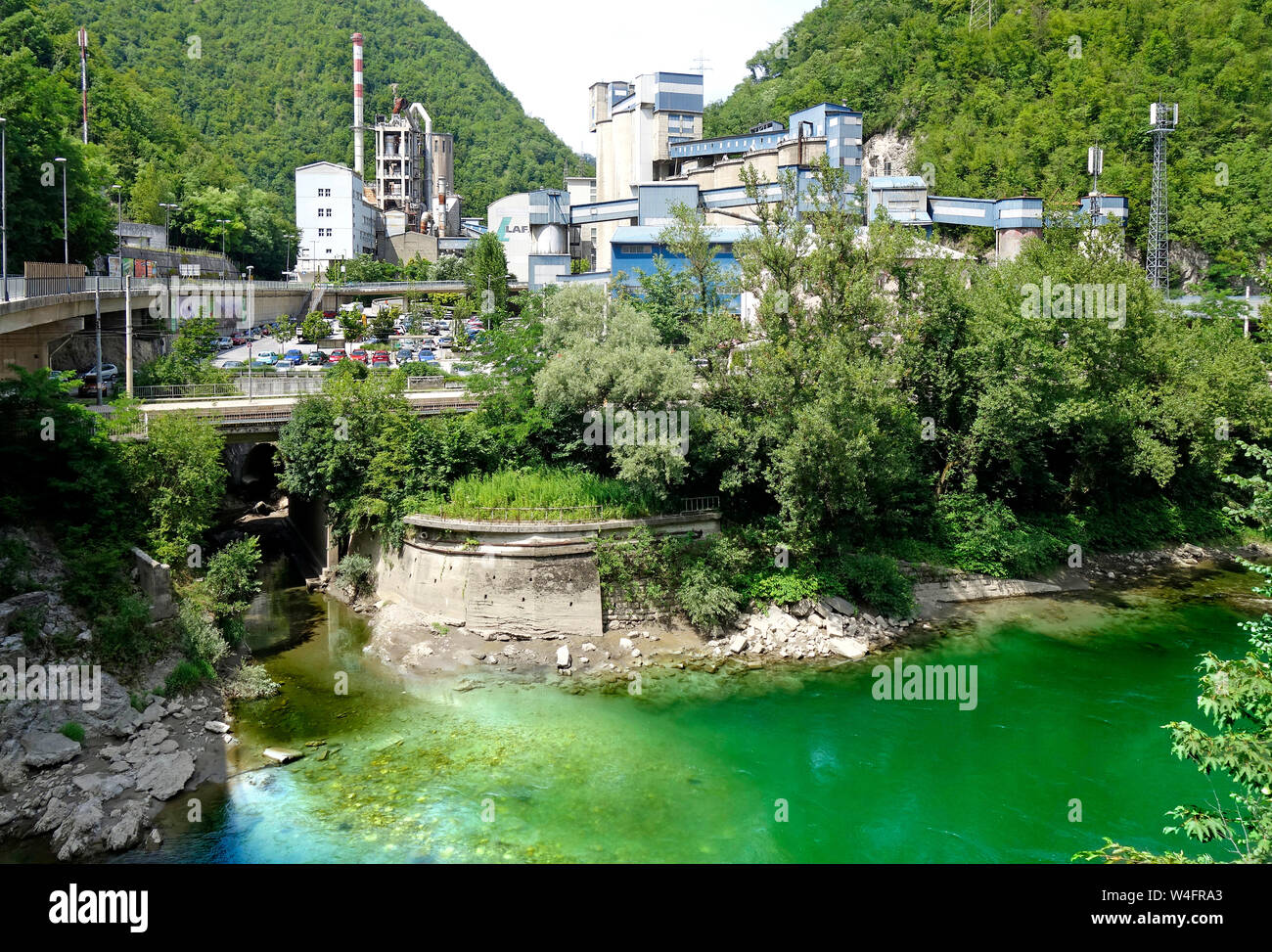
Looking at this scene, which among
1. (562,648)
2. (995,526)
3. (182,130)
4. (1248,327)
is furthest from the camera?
(182,130)

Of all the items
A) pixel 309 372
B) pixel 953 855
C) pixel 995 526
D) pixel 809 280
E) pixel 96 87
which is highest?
pixel 96 87

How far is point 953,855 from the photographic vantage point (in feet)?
49.4

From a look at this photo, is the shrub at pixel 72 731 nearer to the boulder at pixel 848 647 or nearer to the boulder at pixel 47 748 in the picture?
the boulder at pixel 47 748

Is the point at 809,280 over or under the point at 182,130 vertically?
→ under

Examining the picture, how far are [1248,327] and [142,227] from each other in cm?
6831

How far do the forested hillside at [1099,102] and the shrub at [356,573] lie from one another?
45957mm

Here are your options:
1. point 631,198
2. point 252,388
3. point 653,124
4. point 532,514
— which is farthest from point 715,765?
point 653,124

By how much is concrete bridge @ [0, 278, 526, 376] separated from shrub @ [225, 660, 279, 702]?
12224 millimetres

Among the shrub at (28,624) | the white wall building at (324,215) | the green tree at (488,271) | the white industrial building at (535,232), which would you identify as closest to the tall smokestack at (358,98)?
the white wall building at (324,215)

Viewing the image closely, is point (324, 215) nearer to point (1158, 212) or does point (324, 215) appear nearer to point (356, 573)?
point (1158, 212)

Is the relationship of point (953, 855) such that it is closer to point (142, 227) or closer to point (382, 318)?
point (382, 318)

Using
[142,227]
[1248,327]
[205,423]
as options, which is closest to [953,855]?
[205,423]

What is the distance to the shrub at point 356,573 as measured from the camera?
26.7 metres
